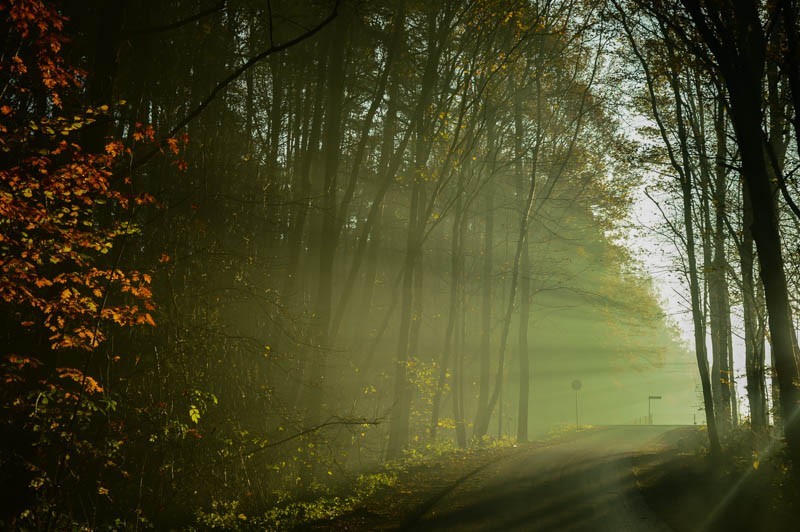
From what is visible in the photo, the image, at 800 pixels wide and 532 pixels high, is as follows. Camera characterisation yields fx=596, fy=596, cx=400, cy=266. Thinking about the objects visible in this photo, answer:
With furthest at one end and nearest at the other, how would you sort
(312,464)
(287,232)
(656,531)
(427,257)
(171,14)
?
(427,257) → (287,232) → (171,14) → (312,464) → (656,531)

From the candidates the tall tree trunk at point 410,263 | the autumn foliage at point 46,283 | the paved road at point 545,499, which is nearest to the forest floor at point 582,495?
the paved road at point 545,499

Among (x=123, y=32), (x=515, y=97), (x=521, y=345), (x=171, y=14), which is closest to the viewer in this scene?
(x=123, y=32)

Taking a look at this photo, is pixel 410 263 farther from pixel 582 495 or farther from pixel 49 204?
pixel 49 204

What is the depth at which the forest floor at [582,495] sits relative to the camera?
29.2 feet

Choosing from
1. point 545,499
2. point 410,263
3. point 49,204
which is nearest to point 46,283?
point 49,204

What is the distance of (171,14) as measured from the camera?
13.2 m

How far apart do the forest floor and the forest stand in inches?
21.3

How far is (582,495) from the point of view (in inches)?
451

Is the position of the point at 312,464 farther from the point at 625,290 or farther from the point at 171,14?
the point at 625,290

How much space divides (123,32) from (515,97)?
16035mm

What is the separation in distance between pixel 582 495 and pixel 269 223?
29.3ft

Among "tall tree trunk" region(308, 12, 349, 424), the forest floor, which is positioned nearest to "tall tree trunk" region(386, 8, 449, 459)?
the forest floor

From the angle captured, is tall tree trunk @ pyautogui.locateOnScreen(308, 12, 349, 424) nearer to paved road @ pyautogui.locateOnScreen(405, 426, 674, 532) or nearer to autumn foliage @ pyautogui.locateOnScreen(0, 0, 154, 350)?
paved road @ pyautogui.locateOnScreen(405, 426, 674, 532)

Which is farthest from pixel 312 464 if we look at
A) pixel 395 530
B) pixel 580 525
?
pixel 580 525
